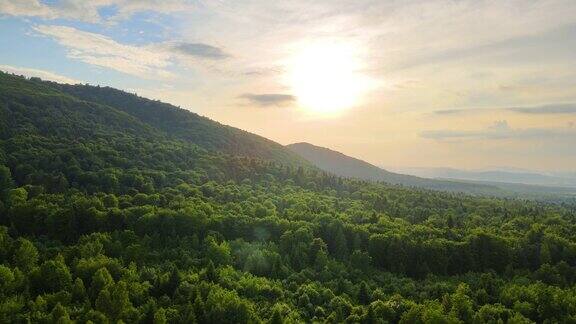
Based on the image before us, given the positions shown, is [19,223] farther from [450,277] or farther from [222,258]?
[450,277]

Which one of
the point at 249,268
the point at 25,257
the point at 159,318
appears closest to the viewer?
the point at 159,318

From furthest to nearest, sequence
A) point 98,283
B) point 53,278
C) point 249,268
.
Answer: point 249,268, point 53,278, point 98,283

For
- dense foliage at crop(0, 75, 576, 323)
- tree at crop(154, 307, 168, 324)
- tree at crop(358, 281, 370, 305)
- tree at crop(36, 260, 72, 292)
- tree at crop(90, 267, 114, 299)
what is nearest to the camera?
tree at crop(154, 307, 168, 324)

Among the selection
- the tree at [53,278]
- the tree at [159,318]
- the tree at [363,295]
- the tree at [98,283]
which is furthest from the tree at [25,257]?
the tree at [363,295]

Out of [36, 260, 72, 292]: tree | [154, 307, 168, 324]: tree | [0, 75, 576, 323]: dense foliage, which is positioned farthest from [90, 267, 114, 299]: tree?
[154, 307, 168, 324]: tree

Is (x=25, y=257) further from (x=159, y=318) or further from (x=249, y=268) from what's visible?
(x=249, y=268)

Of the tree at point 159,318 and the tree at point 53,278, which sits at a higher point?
the tree at point 159,318

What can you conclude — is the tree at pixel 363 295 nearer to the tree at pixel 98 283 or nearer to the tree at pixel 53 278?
the tree at pixel 98 283

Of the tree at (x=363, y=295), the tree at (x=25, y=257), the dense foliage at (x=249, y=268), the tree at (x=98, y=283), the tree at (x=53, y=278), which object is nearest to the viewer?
the dense foliage at (x=249, y=268)

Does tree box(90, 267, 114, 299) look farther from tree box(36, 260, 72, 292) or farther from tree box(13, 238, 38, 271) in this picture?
tree box(13, 238, 38, 271)

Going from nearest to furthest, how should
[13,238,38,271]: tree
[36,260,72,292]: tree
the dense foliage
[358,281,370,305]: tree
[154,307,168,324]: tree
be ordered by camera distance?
[154,307,168,324]: tree
the dense foliage
[36,260,72,292]: tree
[13,238,38,271]: tree
[358,281,370,305]: tree

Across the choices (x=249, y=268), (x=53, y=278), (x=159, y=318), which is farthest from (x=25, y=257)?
(x=249, y=268)
